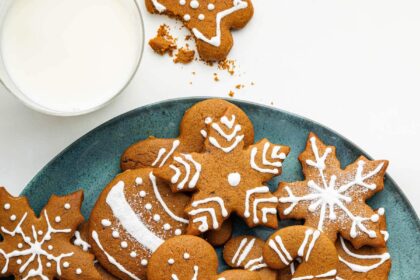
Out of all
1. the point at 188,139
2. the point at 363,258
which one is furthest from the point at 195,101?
the point at 363,258

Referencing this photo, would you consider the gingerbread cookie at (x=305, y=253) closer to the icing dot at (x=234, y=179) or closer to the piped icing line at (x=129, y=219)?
the icing dot at (x=234, y=179)

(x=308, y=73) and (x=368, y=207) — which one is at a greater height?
(x=308, y=73)

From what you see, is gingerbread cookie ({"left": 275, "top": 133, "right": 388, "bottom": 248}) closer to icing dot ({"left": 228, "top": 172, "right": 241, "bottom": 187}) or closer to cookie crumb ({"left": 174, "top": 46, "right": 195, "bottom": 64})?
icing dot ({"left": 228, "top": 172, "right": 241, "bottom": 187})

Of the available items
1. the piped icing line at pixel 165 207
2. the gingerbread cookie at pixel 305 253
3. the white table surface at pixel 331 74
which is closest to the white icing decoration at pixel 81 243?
the piped icing line at pixel 165 207

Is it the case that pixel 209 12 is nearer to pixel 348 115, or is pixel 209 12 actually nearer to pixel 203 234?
pixel 348 115

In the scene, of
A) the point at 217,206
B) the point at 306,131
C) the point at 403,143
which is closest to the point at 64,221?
the point at 217,206

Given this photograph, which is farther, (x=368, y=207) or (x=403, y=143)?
(x=403, y=143)

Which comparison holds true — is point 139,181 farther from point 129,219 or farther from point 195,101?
point 195,101

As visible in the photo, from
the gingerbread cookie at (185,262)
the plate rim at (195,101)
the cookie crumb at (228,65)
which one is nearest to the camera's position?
the gingerbread cookie at (185,262)
